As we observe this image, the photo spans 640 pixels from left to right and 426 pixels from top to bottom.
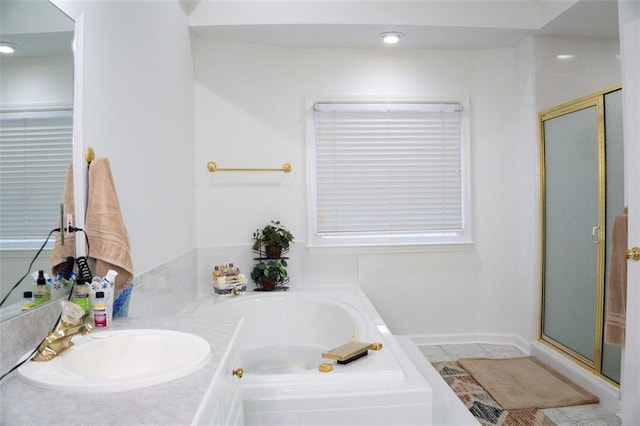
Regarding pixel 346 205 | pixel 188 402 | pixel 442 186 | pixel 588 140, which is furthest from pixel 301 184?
pixel 188 402

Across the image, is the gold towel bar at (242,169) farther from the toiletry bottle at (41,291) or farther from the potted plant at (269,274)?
the toiletry bottle at (41,291)

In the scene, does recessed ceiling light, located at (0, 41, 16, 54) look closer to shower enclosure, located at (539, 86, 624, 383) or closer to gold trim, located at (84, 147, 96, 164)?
gold trim, located at (84, 147, 96, 164)

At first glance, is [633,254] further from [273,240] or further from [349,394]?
[273,240]

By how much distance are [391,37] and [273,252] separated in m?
1.78

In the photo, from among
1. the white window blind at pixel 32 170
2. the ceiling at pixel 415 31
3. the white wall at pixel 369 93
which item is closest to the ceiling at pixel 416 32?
the ceiling at pixel 415 31

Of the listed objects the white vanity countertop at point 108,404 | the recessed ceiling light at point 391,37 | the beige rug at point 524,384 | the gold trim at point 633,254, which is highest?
the recessed ceiling light at point 391,37

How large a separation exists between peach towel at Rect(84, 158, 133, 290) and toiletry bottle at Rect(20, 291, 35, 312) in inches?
12.1

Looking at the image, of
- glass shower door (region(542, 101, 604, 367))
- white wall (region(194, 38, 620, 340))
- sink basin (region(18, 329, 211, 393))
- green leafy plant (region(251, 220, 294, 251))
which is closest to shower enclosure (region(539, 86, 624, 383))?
glass shower door (region(542, 101, 604, 367))

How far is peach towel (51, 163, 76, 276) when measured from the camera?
4.18 feet

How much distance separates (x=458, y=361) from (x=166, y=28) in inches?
112

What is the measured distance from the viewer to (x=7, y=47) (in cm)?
104

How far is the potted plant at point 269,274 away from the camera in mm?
3120

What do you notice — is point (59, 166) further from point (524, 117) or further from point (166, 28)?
point (524, 117)

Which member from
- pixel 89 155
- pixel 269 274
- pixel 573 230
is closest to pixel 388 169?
pixel 269 274
